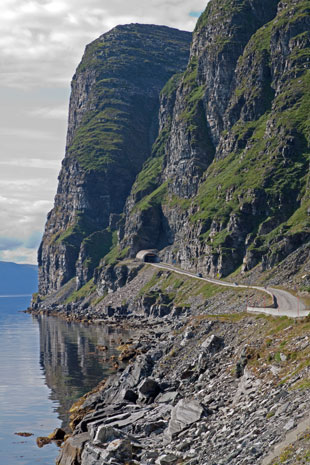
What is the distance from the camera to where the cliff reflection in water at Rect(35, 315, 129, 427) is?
4010 inches

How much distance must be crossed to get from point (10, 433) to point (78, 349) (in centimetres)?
8259

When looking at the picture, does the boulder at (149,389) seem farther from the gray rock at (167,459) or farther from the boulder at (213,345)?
the gray rock at (167,459)

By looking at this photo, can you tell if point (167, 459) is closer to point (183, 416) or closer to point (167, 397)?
point (183, 416)

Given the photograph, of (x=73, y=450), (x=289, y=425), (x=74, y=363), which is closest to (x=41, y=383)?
(x=74, y=363)

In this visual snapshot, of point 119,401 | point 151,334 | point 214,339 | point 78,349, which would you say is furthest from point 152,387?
point 151,334

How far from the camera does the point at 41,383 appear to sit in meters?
112

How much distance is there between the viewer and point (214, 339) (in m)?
76.8

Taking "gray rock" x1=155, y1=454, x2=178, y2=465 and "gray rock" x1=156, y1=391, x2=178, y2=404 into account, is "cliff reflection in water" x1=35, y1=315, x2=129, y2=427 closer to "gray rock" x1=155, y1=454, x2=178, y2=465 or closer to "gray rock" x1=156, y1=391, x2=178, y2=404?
"gray rock" x1=156, y1=391, x2=178, y2=404

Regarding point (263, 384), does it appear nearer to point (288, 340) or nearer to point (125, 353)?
point (288, 340)

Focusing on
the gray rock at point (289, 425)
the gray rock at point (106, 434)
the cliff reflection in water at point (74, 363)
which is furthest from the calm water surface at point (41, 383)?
the gray rock at point (289, 425)

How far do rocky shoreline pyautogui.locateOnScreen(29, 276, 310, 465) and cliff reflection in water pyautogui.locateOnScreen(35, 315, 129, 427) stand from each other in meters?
15.3

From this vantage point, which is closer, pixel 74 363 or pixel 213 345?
pixel 213 345

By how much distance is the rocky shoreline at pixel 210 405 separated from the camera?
43.0 m

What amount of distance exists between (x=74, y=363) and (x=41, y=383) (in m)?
23.0
